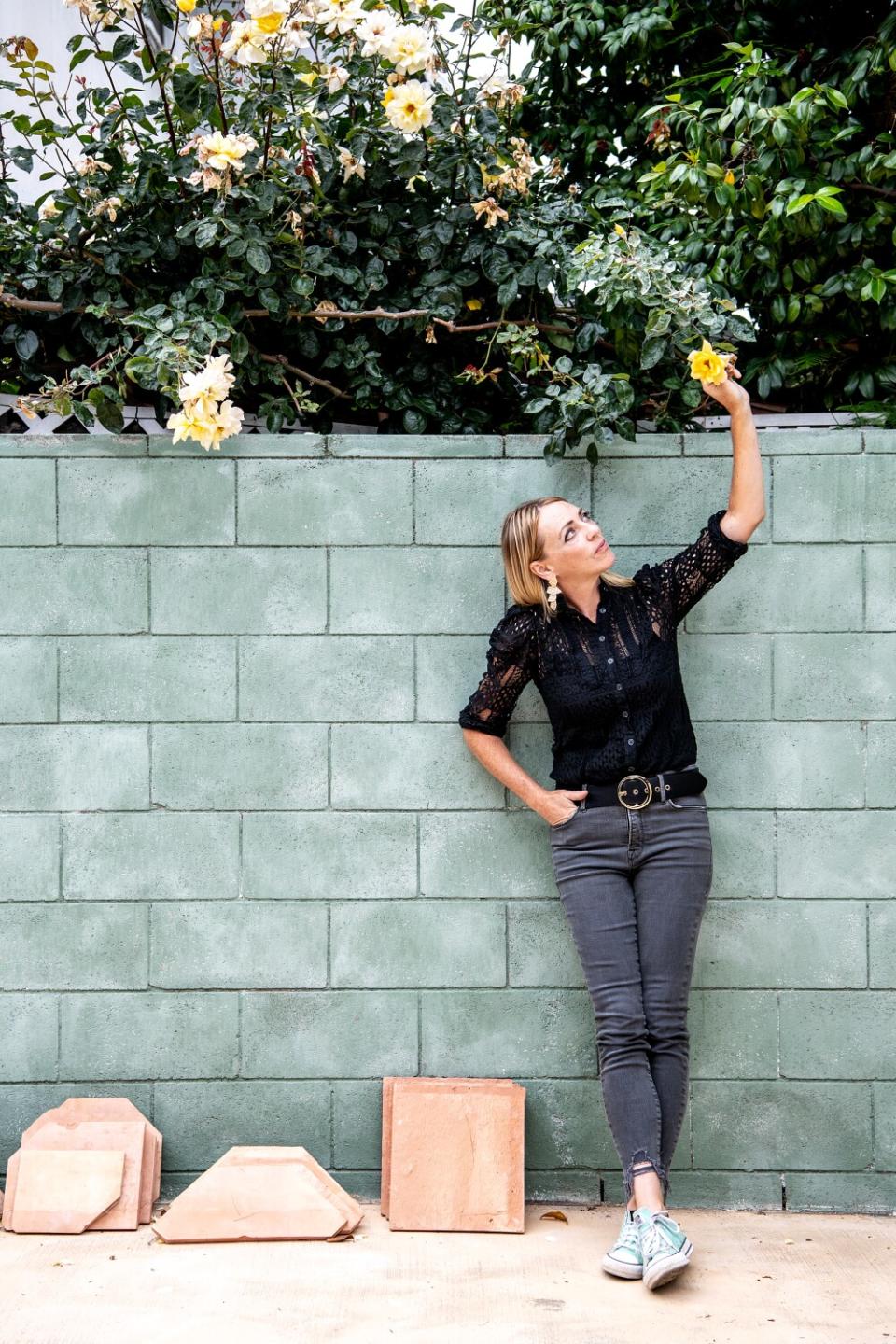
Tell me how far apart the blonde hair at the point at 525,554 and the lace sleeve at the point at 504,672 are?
0.16ft

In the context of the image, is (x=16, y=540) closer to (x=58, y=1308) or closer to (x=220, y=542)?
(x=220, y=542)

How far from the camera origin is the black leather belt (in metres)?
2.56

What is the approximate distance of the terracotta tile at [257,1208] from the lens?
8.40ft

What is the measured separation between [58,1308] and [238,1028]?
0.69 metres

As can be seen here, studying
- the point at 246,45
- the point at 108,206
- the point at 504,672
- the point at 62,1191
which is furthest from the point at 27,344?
the point at 62,1191

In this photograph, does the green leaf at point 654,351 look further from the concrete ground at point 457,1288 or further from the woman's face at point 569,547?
the concrete ground at point 457,1288

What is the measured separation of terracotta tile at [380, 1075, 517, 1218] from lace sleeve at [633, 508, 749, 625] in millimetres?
1135

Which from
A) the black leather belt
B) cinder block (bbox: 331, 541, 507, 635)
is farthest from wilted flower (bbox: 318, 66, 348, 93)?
the black leather belt

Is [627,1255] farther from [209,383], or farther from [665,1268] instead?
[209,383]

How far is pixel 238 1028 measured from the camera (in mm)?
2783

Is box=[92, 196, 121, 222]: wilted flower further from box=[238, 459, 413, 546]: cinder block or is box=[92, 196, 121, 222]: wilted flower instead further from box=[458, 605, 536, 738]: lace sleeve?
box=[458, 605, 536, 738]: lace sleeve

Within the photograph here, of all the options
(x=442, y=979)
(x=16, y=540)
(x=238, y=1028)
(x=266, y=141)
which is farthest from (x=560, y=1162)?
(x=266, y=141)

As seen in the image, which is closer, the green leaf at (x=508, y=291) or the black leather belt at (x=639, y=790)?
the black leather belt at (x=639, y=790)

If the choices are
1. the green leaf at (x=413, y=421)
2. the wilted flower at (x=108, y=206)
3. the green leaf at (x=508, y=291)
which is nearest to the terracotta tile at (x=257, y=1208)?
the green leaf at (x=413, y=421)
